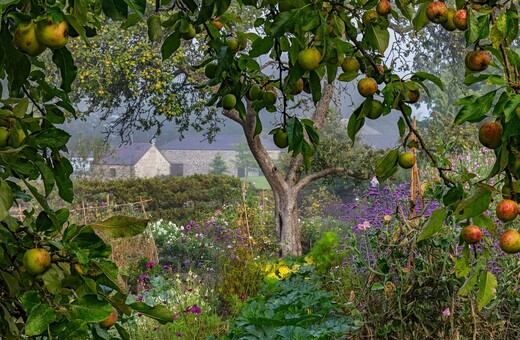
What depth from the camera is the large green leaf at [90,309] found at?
1352mm

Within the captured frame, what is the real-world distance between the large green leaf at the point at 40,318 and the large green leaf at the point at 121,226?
0.20 meters

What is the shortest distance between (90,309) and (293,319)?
7.87ft

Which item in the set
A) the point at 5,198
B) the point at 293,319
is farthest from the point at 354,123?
the point at 293,319

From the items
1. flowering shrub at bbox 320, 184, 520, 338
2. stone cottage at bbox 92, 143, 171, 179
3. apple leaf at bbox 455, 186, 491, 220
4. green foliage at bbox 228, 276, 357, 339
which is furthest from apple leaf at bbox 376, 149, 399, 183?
stone cottage at bbox 92, 143, 171, 179

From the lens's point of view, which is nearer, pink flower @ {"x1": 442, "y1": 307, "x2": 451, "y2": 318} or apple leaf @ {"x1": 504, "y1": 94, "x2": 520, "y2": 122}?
apple leaf @ {"x1": 504, "y1": 94, "x2": 520, "y2": 122}

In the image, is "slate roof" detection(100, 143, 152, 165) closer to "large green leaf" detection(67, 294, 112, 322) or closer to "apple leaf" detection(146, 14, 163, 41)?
"apple leaf" detection(146, 14, 163, 41)

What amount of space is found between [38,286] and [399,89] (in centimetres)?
97

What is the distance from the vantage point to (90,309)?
1.37 metres

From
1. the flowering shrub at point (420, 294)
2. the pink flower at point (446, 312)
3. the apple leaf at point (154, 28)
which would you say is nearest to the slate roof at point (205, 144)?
the flowering shrub at point (420, 294)

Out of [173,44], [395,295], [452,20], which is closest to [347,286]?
[395,295]

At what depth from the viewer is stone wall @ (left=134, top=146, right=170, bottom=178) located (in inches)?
1882

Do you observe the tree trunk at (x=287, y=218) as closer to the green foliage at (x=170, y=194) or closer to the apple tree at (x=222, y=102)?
the green foliage at (x=170, y=194)

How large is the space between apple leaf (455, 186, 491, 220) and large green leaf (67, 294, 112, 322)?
742 millimetres

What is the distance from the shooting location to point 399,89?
1662mm
